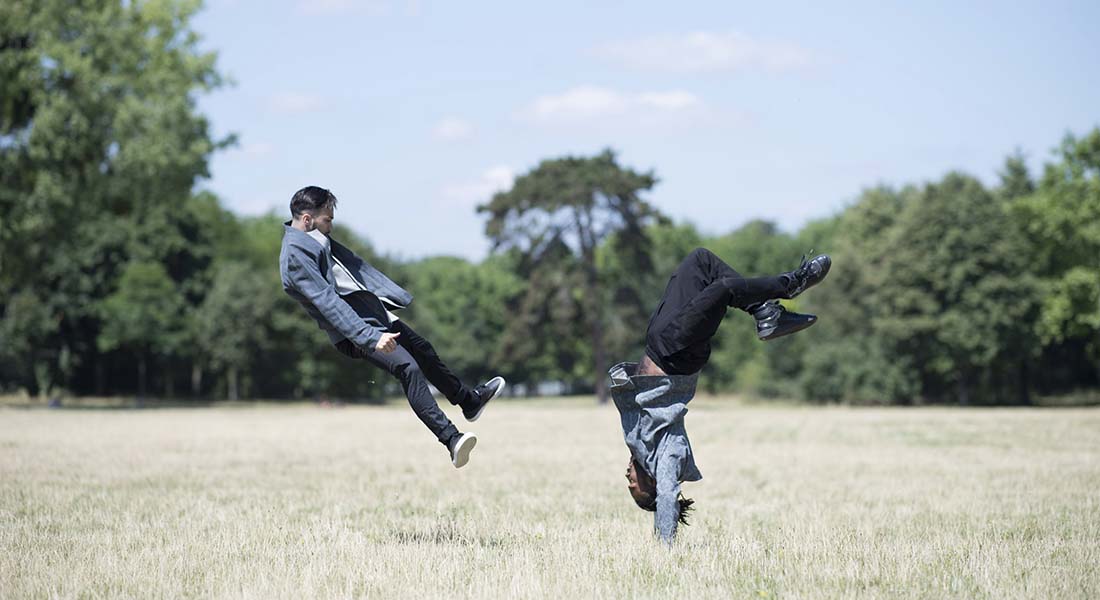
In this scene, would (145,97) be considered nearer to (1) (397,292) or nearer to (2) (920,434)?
(2) (920,434)

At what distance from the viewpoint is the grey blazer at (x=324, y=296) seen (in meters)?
7.29

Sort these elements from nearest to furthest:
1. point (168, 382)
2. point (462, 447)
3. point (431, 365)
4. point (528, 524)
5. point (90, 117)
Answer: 1. point (462, 447)
2. point (431, 365)
3. point (528, 524)
4. point (90, 117)
5. point (168, 382)

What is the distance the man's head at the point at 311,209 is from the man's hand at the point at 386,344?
1.02m

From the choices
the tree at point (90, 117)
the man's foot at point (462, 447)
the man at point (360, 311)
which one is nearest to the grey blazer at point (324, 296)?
the man at point (360, 311)

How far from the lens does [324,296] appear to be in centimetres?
734

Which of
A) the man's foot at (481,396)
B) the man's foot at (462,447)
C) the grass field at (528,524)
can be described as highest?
the man's foot at (481,396)

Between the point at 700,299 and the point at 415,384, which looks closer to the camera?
the point at 700,299

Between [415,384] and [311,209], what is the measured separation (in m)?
1.50

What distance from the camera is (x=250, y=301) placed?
212ft

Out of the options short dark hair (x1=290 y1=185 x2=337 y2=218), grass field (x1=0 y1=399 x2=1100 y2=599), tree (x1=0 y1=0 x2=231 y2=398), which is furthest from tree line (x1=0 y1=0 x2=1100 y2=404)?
short dark hair (x1=290 y1=185 x2=337 y2=218)

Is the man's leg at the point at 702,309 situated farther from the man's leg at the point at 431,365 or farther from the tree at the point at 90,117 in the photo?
the tree at the point at 90,117

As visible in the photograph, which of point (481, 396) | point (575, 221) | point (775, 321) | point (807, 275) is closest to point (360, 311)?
point (481, 396)

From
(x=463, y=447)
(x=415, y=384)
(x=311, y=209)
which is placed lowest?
(x=463, y=447)

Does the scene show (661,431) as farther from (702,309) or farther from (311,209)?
(311,209)
